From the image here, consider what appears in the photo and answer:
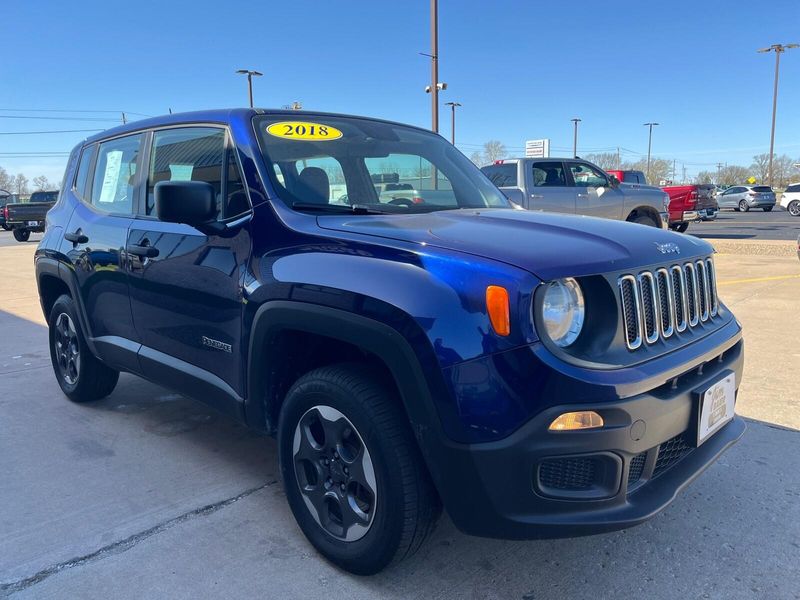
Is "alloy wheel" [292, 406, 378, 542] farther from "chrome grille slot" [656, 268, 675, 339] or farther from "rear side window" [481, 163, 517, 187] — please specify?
"rear side window" [481, 163, 517, 187]

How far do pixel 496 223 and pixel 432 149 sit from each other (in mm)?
1293

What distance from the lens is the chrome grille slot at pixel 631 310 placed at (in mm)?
2170

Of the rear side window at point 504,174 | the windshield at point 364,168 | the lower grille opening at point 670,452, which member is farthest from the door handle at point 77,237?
the rear side window at point 504,174

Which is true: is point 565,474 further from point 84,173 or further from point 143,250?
point 84,173

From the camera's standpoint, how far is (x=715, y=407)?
241 centimetres

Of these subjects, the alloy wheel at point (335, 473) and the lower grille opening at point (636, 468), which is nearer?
the lower grille opening at point (636, 468)

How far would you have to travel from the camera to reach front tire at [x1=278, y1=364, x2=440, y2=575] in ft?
7.15

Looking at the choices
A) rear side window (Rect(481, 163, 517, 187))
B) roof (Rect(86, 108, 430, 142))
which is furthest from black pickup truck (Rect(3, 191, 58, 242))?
roof (Rect(86, 108, 430, 142))

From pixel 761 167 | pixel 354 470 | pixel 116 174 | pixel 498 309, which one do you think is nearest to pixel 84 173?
pixel 116 174

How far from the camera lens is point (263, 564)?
8.36ft

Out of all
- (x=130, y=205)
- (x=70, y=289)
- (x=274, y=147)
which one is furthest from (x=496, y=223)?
(x=70, y=289)

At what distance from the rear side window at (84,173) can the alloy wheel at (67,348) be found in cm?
83

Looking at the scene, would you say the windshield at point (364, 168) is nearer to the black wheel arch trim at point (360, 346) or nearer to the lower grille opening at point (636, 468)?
the black wheel arch trim at point (360, 346)

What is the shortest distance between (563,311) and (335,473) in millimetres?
1065
